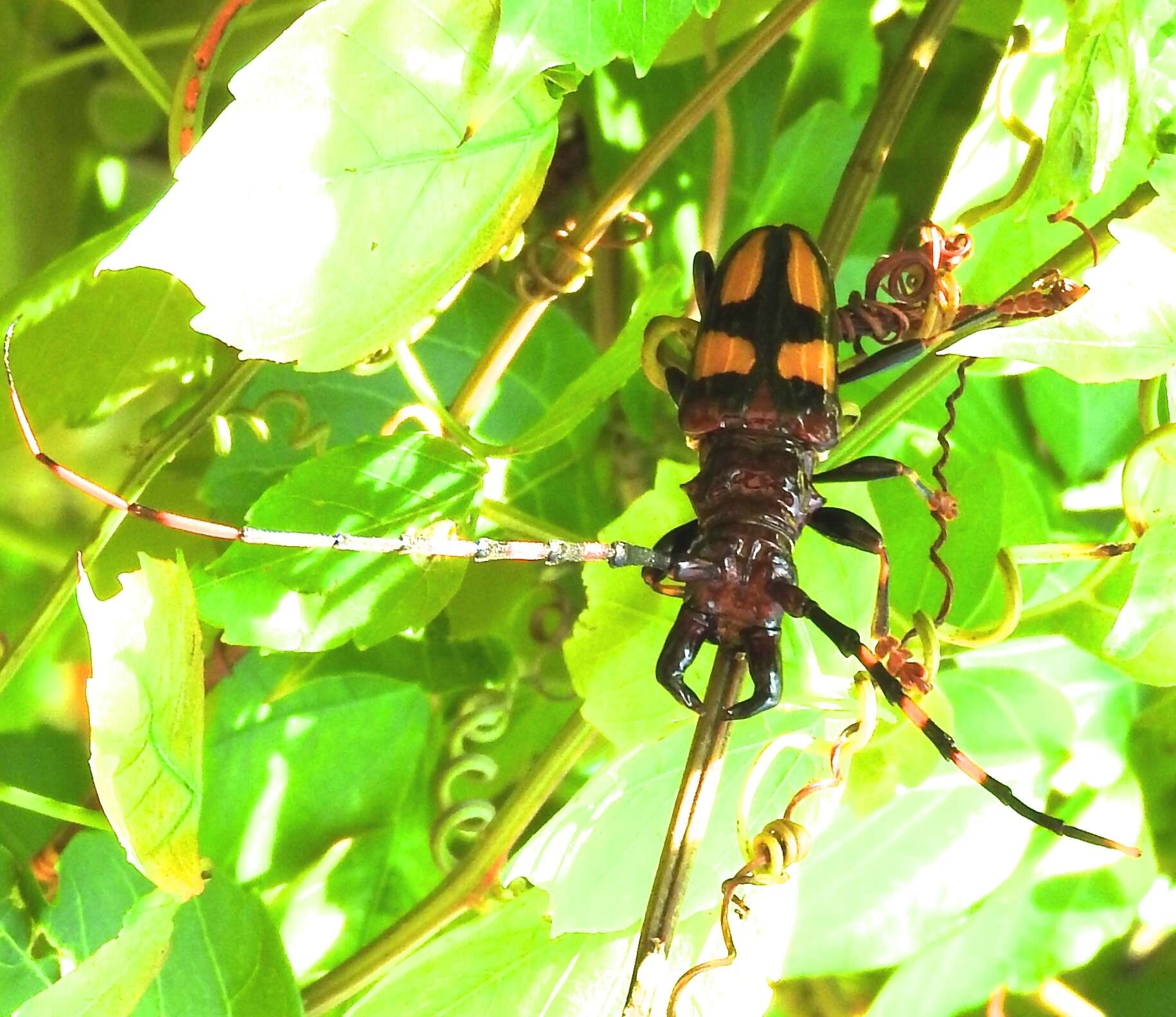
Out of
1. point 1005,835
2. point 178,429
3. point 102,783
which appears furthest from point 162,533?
point 1005,835

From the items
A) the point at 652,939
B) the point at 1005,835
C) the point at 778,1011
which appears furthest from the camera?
the point at 778,1011

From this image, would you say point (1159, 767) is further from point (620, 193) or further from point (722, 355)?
point (620, 193)

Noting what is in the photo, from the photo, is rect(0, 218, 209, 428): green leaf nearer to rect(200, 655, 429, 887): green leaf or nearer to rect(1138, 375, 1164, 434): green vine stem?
rect(200, 655, 429, 887): green leaf

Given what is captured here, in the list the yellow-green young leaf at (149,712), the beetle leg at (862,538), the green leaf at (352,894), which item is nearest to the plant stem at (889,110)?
the beetle leg at (862,538)

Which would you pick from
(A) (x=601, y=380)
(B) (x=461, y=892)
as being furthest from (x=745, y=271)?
(B) (x=461, y=892)

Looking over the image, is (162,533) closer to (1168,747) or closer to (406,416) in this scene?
(406,416)

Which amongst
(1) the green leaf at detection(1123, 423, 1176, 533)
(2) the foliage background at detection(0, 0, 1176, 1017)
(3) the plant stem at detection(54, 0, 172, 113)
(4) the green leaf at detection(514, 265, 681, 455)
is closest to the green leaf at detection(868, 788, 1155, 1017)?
(2) the foliage background at detection(0, 0, 1176, 1017)
